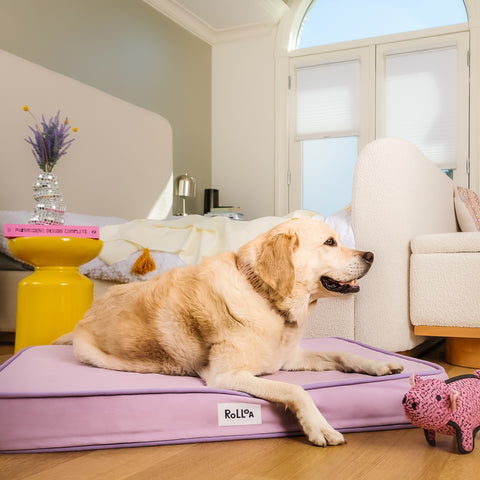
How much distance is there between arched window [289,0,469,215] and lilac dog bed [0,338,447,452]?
4.14 m

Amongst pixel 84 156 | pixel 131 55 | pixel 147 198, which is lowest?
pixel 147 198

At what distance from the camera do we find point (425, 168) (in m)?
2.34

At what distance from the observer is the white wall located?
224 inches

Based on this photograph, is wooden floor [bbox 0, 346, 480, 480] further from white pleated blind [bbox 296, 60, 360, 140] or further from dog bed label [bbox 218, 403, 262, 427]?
white pleated blind [bbox 296, 60, 360, 140]

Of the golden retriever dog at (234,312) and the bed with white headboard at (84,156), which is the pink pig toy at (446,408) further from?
the bed with white headboard at (84,156)

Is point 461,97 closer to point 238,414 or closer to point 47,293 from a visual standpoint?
point 47,293

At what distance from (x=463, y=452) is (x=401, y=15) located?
4.96 meters

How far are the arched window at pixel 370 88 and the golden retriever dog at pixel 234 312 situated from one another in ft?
13.1

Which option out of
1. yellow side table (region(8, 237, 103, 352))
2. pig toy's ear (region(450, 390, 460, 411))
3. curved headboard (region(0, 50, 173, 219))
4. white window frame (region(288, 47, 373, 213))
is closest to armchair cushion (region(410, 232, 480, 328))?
pig toy's ear (region(450, 390, 460, 411))

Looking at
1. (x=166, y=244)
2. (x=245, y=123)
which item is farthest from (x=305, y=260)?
(x=245, y=123)

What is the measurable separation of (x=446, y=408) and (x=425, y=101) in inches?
179

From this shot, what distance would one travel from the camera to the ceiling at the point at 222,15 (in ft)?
16.5

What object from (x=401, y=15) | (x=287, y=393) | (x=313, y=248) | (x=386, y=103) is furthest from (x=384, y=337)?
(x=401, y=15)

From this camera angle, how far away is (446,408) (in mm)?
→ 1069
